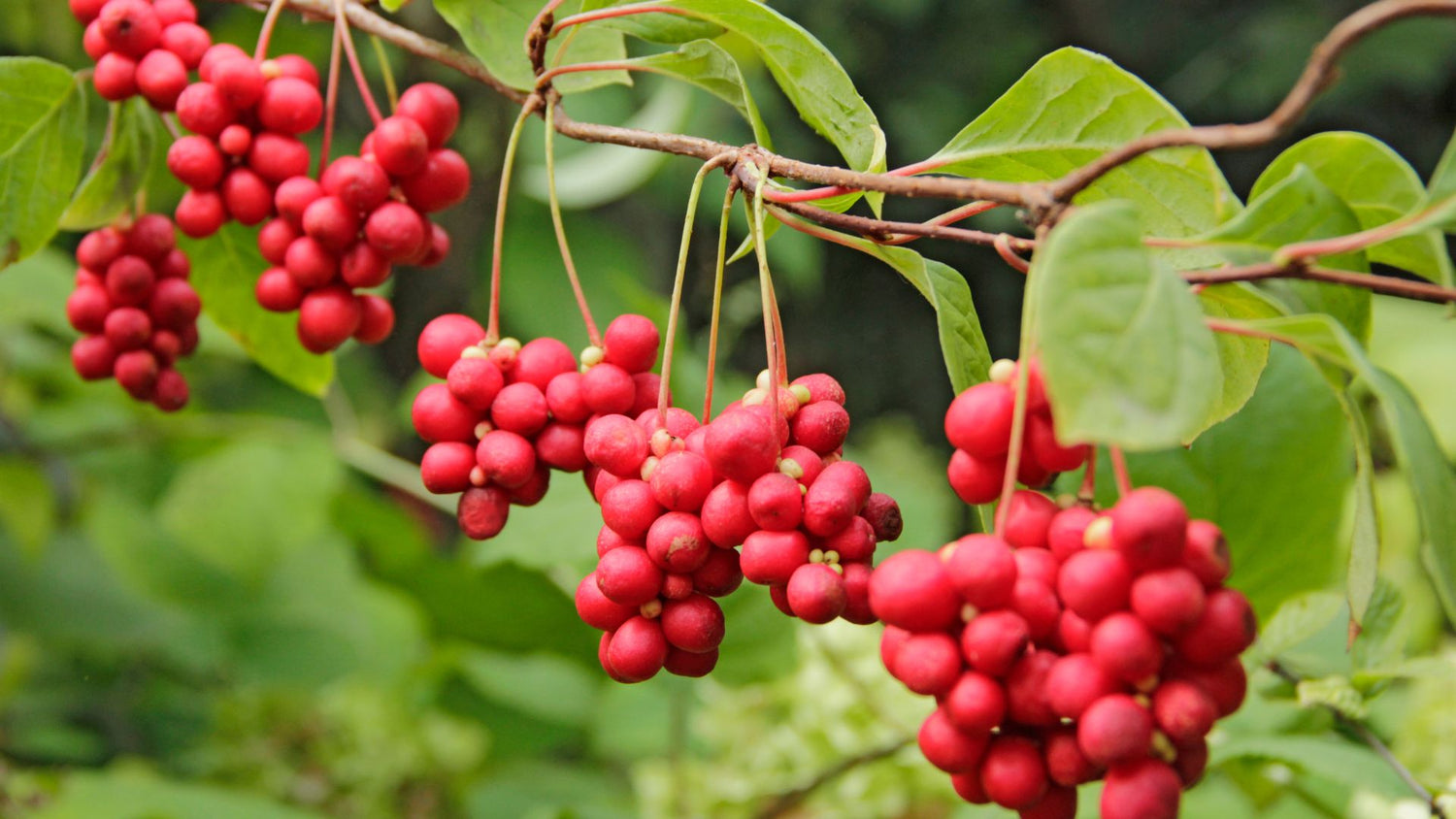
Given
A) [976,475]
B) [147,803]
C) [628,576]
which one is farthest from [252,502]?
[976,475]

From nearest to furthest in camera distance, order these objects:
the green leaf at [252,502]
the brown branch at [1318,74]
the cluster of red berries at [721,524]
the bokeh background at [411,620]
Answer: the brown branch at [1318,74]
the cluster of red berries at [721,524]
the bokeh background at [411,620]
the green leaf at [252,502]

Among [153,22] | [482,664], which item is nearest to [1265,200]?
[153,22]

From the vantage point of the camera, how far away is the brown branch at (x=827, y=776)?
0.90m

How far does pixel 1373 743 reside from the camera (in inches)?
28.6

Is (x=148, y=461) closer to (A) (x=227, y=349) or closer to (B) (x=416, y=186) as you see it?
(A) (x=227, y=349)

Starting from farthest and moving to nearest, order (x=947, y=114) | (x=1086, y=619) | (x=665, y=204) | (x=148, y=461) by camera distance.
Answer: (x=947, y=114)
(x=665, y=204)
(x=148, y=461)
(x=1086, y=619)

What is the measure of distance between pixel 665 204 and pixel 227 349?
1063 mm

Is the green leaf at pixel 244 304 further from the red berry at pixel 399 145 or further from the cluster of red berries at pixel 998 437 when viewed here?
the cluster of red berries at pixel 998 437

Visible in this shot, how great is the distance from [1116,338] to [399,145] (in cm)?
43

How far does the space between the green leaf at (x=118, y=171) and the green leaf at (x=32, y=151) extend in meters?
0.01

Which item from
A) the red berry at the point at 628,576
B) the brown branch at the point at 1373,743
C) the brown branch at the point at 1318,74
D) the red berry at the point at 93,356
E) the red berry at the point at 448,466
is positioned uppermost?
the brown branch at the point at 1318,74

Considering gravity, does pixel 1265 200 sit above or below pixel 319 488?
above

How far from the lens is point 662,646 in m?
0.48

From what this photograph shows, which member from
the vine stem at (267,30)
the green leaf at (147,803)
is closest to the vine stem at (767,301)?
the vine stem at (267,30)
